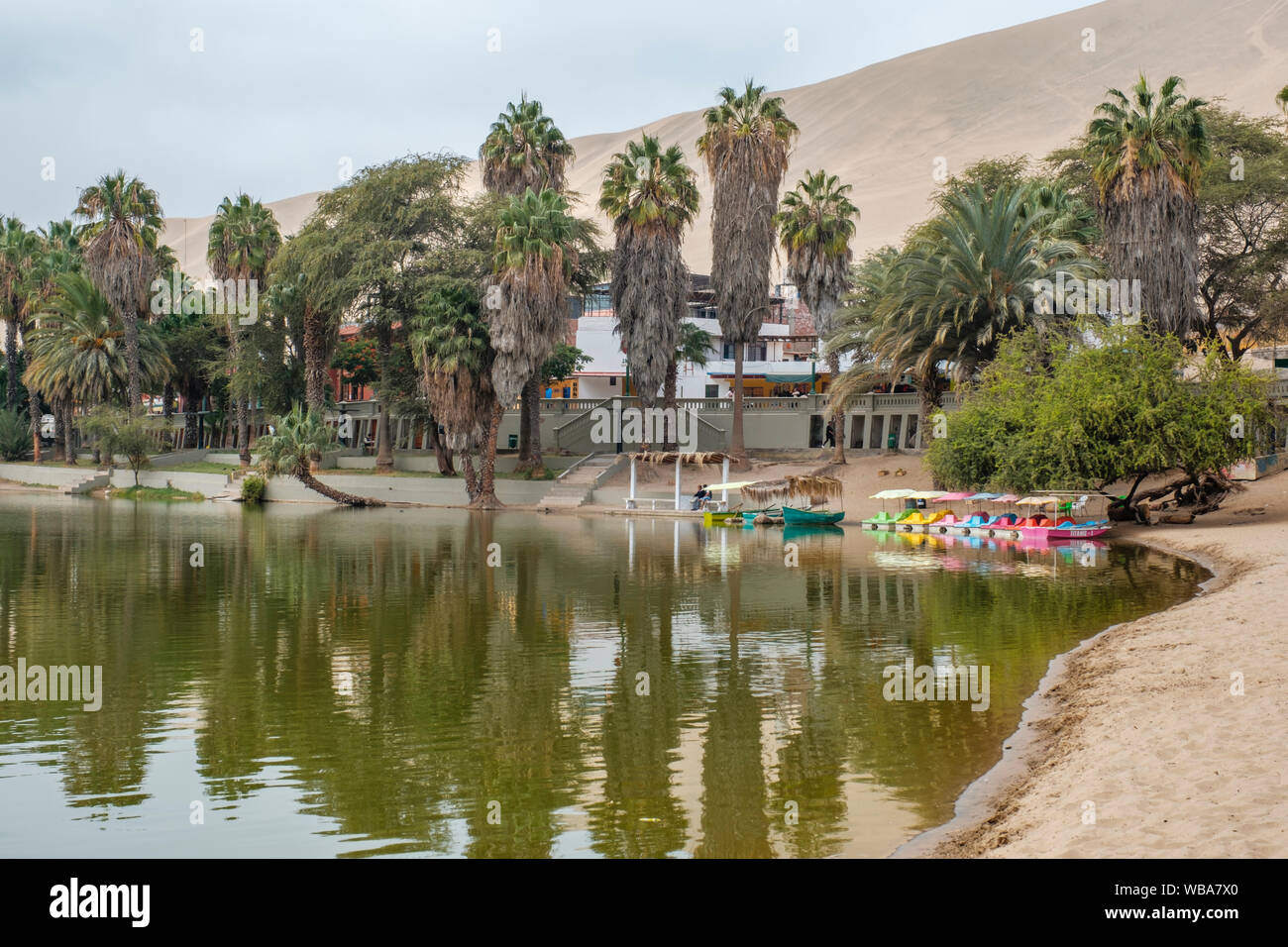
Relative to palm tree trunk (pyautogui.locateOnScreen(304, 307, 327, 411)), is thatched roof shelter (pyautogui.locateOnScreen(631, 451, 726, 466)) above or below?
below

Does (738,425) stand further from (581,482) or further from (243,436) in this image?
(243,436)

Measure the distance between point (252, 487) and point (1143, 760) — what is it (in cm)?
6232

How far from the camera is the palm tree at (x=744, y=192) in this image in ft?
206

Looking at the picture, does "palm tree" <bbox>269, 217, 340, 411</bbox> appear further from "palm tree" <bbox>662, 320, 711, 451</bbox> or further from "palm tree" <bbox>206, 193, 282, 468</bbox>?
"palm tree" <bbox>662, 320, 711, 451</bbox>

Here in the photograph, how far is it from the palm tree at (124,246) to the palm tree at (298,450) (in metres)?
17.3

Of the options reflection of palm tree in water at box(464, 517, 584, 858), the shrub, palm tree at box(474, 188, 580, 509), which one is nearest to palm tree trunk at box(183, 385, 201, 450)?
the shrub

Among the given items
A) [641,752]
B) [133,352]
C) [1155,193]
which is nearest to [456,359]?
[133,352]

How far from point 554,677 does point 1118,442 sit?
1219 inches

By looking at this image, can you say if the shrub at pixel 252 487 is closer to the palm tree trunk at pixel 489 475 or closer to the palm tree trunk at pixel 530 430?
the palm tree trunk at pixel 489 475

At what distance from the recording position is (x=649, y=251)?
63.4 m

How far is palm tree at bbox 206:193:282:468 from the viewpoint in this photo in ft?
239

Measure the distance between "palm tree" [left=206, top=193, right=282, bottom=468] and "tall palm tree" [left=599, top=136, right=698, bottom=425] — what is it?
23.3 meters

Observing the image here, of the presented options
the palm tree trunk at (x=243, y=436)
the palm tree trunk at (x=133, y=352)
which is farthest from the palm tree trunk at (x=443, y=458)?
the palm tree trunk at (x=133, y=352)
